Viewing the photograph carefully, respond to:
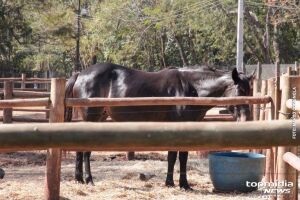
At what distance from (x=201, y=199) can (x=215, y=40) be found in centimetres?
2606

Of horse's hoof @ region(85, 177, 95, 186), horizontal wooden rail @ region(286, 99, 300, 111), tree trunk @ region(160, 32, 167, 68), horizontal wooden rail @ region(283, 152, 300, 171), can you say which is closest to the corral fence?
horizontal wooden rail @ region(283, 152, 300, 171)

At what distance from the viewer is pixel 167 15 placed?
95.9ft

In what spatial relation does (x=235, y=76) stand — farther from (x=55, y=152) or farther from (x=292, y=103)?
(x=292, y=103)

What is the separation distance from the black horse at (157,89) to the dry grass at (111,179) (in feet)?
1.06

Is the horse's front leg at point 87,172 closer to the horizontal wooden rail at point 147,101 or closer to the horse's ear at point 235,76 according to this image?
the horizontal wooden rail at point 147,101

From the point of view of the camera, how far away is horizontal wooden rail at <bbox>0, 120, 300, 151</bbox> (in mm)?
2084

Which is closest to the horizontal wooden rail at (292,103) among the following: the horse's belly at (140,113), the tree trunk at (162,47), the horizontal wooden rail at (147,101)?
the horizontal wooden rail at (147,101)

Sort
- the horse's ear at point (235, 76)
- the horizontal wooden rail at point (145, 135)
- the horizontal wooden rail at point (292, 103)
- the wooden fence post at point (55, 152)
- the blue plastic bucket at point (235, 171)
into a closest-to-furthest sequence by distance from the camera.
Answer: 1. the horizontal wooden rail at point (145, 135)
2. the horizontal wooden rail at point (292, 103)
3. the wooden fence post at point (55, 152)
4. the blue plastic bucket at point (235, 171)
5. the horse's ear at point (235, 76)

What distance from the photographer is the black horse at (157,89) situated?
275 inches

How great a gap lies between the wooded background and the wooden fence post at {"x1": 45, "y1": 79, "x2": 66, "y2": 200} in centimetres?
2099

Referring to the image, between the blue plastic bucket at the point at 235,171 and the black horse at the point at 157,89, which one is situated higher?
the black horse at the point at 157,89

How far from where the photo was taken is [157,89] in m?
7.29

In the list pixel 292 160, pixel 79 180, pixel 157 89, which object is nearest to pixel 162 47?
pixel 157 89

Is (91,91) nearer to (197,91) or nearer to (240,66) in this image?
(197,91)
